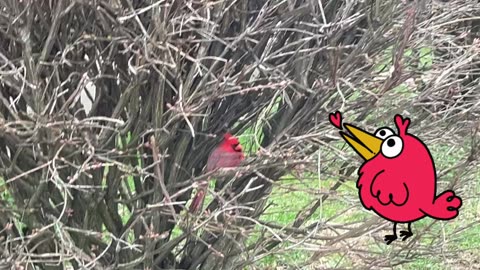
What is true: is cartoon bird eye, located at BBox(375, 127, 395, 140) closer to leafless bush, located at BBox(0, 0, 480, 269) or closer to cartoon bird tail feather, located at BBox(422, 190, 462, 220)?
leafless bush, located at BBox(0, 0, 480, 269)

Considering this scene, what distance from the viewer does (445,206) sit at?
2877mm

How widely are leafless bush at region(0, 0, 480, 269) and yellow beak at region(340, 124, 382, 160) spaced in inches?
2.4

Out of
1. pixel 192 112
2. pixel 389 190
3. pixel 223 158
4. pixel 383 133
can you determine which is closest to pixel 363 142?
pixel 383 133

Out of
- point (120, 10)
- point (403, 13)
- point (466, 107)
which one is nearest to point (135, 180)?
point (120, 10)

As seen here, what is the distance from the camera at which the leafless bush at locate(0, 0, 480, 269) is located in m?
2.26

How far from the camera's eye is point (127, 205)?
2.82 m

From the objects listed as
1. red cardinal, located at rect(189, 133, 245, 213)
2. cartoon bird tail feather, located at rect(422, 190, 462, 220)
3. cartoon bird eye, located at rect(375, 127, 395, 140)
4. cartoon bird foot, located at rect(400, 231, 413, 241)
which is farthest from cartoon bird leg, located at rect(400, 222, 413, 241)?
red cardinal, located at rect(189, 133, 245, 213)

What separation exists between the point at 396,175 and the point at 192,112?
2.48 feet

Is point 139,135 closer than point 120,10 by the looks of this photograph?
No

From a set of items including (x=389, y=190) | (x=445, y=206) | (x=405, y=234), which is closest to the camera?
(x=389, y=190)

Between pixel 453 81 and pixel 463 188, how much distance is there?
0.51 meters

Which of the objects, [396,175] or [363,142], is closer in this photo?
[396,175]

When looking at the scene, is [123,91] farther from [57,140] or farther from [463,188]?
[463,188]

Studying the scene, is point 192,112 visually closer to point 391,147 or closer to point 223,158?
point 223,158
